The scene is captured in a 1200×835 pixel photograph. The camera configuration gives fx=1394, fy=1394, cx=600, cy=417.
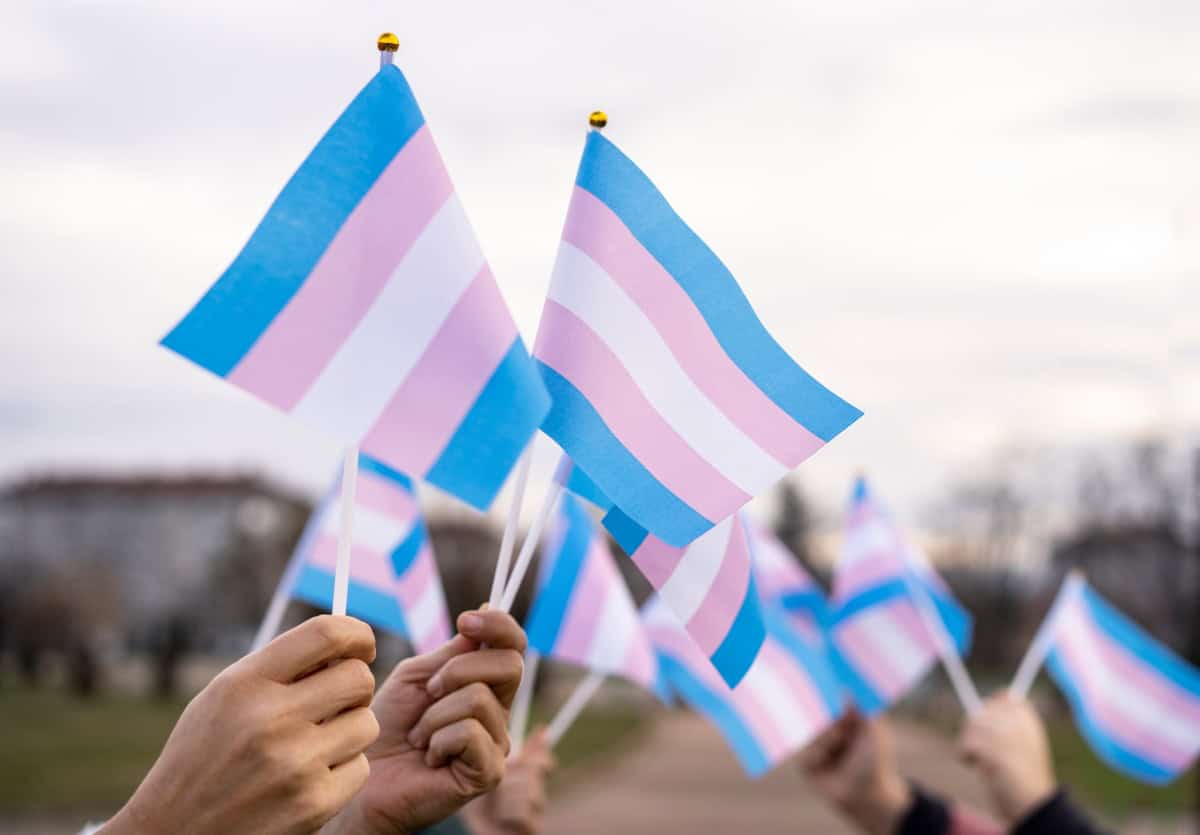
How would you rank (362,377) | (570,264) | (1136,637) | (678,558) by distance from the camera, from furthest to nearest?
(1136,637), (678,558), (570,264), (362,377)

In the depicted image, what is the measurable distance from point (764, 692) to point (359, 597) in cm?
132

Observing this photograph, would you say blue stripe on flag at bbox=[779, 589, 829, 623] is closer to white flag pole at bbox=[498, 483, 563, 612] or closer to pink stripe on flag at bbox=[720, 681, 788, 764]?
pink stripe on flag at bbox=[720, 681, 788, 764]

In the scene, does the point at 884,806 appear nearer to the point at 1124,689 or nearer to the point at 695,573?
the point at 1124,689

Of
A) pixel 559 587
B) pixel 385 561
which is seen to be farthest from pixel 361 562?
pixel 559 587

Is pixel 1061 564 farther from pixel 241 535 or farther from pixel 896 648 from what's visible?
pixel 896 648

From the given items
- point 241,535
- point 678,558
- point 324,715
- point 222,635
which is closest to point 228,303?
point 324,715

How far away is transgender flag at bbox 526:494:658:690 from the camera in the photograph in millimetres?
3891

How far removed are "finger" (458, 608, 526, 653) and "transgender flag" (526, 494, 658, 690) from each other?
6.05 feet

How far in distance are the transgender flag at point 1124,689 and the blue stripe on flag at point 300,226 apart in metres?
3.79

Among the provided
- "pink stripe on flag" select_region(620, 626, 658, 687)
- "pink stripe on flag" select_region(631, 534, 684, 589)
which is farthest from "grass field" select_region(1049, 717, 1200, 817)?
"pink stripe on flag" select_region(631, 534, 684, 589)

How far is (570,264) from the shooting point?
2.15 metres

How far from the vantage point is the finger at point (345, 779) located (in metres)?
1.54

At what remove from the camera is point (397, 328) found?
6.05 feet

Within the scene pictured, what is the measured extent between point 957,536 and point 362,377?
52274 millimetres
